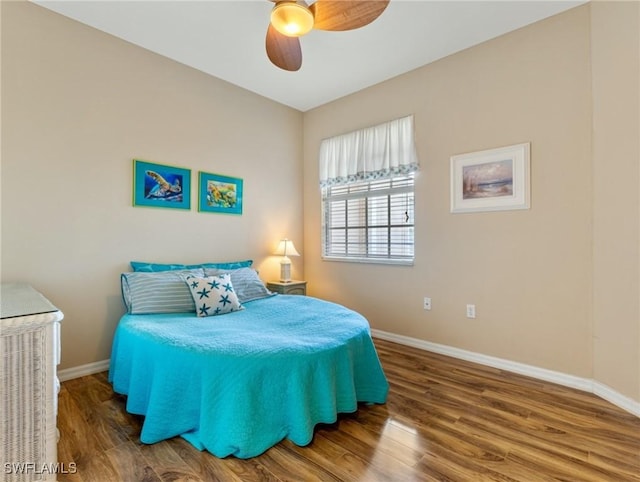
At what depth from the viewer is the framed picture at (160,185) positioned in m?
2.87

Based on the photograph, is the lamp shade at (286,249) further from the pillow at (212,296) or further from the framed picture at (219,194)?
the pillow at (212,296)

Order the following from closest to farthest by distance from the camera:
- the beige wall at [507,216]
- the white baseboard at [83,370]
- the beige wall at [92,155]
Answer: the beige wall at [92,155] → the beige wall at [507,216] → the white baseboard at [83,370]

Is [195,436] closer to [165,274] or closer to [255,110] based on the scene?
[165,274]

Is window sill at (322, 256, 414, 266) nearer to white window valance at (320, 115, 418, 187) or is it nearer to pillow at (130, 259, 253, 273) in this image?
white window valance at (320, 115, 418, 187)

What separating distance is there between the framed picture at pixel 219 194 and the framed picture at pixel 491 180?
2.24 m

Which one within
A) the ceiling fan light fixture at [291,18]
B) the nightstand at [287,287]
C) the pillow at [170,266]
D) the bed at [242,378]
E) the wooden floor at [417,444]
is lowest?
the wooden floor at [417,444]

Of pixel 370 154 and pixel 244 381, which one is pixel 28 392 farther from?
pixel 370 154

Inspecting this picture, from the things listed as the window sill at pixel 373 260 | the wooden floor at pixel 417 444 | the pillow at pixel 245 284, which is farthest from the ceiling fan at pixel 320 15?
the wooden floor at pixel 417 444

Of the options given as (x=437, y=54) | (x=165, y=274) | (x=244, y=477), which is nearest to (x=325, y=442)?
(x=244, y=477)

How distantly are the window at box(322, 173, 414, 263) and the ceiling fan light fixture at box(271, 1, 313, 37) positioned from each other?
188cm

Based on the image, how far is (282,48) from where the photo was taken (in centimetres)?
212

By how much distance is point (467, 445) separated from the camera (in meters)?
1.74

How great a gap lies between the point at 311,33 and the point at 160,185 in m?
1.88

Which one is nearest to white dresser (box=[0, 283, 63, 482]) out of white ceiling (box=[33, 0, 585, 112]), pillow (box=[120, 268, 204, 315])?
pillow (box=[120, 268, 204, 315])
